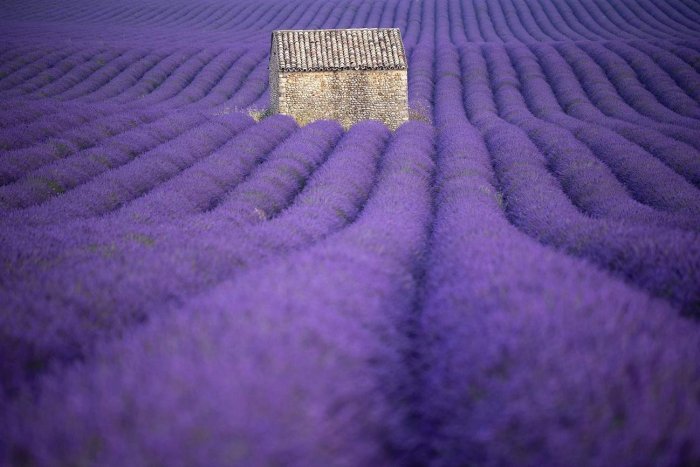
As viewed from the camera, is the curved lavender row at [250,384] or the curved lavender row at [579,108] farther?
the curved lavender row at [579,108]

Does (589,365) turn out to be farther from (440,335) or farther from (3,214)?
(3,214)

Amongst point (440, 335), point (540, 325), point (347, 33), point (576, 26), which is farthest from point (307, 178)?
point (576, 26)

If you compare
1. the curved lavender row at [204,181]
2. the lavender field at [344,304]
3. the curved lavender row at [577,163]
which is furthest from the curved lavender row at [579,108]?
the curved lavender row at [204,181]

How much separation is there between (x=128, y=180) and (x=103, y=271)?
17.4ft

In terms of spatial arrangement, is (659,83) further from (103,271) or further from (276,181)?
(103,271)

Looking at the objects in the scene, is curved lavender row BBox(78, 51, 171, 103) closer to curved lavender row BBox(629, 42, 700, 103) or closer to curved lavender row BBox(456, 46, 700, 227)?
curved lavender row BBox(456, 46, 700, 227)

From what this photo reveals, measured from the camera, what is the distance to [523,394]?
7.16 feet

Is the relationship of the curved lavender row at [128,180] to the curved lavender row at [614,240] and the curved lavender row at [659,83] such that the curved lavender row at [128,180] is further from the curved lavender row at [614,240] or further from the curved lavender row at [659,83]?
the curved lavender row at [659,83]

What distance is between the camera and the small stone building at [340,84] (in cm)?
1667

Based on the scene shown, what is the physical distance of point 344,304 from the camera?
3.03 m

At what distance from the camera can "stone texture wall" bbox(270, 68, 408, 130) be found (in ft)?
54.8

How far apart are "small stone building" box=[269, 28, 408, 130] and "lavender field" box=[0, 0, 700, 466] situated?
536 centimetres

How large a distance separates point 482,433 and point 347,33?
700 inches

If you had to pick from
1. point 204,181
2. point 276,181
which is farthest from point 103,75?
point 276,181
